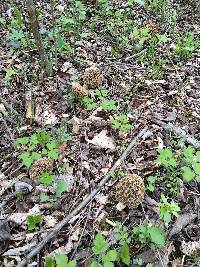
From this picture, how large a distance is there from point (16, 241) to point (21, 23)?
11.2 ft

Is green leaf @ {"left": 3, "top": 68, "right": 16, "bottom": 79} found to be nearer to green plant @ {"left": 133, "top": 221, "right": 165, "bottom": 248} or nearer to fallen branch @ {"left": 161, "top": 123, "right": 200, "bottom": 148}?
fallen branch @ {"left": 161, "top": 123, "right": 200, "bottom": 148}

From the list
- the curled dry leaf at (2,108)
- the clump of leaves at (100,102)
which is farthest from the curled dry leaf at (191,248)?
the curled dry leaf at (2,108)

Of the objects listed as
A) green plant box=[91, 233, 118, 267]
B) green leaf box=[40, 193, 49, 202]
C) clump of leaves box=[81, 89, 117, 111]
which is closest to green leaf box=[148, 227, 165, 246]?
green plant box=[91, 233, 118, 267]

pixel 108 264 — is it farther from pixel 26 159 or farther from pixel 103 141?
pixel 103 141

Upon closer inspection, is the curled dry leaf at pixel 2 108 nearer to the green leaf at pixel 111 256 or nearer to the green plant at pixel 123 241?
the green plant at pixel 123 241

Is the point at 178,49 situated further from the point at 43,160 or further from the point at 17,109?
the point at 43,160

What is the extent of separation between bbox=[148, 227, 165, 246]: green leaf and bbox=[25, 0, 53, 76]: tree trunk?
2516mm

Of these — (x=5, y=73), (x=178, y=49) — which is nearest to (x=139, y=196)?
(x=5, y=73)

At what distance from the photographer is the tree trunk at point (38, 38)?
12.3ft

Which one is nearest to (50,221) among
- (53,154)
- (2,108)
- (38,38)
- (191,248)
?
(53,154)

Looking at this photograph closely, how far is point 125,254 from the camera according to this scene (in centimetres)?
249

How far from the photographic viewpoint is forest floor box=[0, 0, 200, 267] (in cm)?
267

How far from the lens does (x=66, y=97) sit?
402 centimetres

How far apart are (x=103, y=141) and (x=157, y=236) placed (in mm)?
1265
